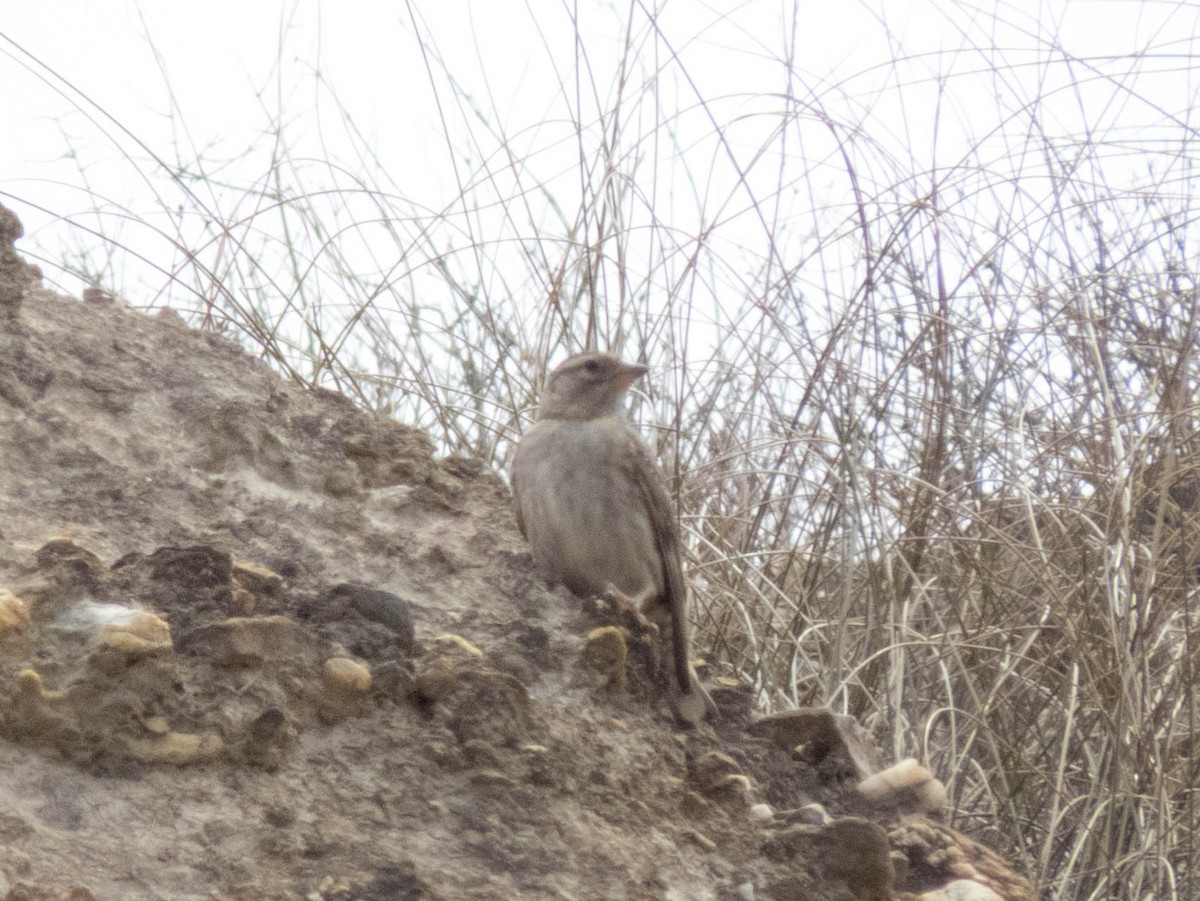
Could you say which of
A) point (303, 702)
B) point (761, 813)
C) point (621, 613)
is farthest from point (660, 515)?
point (303, 702)

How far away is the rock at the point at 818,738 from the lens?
3180 millimetres

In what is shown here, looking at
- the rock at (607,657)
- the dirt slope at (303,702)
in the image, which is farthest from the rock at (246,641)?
the rock at (607,657)

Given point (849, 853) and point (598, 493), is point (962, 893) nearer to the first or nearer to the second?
point (849, 853)

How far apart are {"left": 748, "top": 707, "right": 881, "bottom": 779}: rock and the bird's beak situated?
1610 millimetres

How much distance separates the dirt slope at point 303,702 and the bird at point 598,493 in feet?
1.98

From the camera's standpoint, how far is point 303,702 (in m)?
2.56

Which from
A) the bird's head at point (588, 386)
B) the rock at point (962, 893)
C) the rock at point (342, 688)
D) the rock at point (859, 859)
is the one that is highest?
the bird's head at point (588, 386)

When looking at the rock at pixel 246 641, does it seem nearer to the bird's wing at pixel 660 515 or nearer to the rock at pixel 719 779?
the rock at pixel 719 779

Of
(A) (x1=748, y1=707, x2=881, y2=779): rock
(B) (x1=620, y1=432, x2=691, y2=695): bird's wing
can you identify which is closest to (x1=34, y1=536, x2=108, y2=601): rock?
(A) (x1=748, y1=707, x2=881, y2=779): rock

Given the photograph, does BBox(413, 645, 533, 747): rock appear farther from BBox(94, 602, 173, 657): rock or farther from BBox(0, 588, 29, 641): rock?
BBox(0, 588, 29, 641): rock

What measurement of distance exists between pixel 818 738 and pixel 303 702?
122 centimetres

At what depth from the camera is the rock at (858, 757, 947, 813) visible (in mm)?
3043

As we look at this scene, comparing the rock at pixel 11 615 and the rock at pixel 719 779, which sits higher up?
the rock at pixel 11 615

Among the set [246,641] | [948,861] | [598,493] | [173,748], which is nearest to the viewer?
[173,748]
